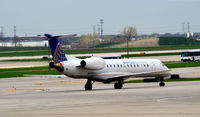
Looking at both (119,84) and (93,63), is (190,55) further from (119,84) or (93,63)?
(93,63)

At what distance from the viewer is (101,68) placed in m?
48.3

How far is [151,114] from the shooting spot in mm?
27234

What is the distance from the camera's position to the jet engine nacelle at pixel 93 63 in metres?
46.7

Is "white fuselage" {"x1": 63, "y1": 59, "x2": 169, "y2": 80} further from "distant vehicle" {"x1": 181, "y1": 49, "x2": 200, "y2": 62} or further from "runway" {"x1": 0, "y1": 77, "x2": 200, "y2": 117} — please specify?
"distant vehicle" {"x1": 181, "y1": 49, "x2": 200, "y2": 62}

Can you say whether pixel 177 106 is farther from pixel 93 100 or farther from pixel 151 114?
pixel 93 100

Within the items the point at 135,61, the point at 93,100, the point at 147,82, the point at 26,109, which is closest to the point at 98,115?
the point at 26,109

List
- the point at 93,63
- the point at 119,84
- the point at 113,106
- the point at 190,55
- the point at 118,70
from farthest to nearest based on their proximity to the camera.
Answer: the point at 190,55 < the point at 118,70 < the point at 119,84 < the point at 93,63 < the point at 113,106

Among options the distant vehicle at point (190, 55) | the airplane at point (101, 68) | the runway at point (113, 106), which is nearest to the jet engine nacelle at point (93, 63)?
the airplane at point (101, 68)

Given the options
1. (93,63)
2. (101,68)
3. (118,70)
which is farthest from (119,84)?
(93,63)

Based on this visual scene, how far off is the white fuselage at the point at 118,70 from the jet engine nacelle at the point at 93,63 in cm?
38

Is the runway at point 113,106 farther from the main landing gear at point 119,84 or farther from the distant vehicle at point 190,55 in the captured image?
the distant vehicle at point 190,55

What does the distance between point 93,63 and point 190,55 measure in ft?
234

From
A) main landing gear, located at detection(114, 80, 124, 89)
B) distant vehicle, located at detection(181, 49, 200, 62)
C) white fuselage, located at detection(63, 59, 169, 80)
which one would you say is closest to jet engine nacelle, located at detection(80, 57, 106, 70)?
white fuselage, located at detection(63, 59, 169, 80)

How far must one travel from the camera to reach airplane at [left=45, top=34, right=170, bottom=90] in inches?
1816
